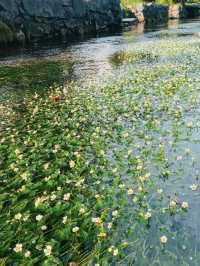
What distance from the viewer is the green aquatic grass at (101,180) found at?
25.9 feet

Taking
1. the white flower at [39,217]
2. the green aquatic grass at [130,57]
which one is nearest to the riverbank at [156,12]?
the green aquatic grass at [130,57]

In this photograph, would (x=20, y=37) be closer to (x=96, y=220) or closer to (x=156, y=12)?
(x=96, y=220)

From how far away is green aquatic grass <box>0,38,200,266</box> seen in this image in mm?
7906

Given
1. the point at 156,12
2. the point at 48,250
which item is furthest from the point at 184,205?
the point at 156,12

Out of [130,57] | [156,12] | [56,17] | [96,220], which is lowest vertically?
[156,12]

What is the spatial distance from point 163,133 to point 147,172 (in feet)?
11.1

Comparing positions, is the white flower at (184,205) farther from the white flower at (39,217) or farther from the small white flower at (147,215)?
the white flower at (39,217)

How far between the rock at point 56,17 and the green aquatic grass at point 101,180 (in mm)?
46394

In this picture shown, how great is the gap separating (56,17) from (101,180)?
64.2 metres

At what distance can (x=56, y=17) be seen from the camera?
70.2 metres

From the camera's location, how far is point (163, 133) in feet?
47.0

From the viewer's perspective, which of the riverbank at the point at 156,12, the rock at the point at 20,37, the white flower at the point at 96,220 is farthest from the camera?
the riverbank at the point at 156,12

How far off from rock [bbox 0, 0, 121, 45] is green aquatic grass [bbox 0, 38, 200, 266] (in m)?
46.4

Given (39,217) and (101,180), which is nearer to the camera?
(39,217)
